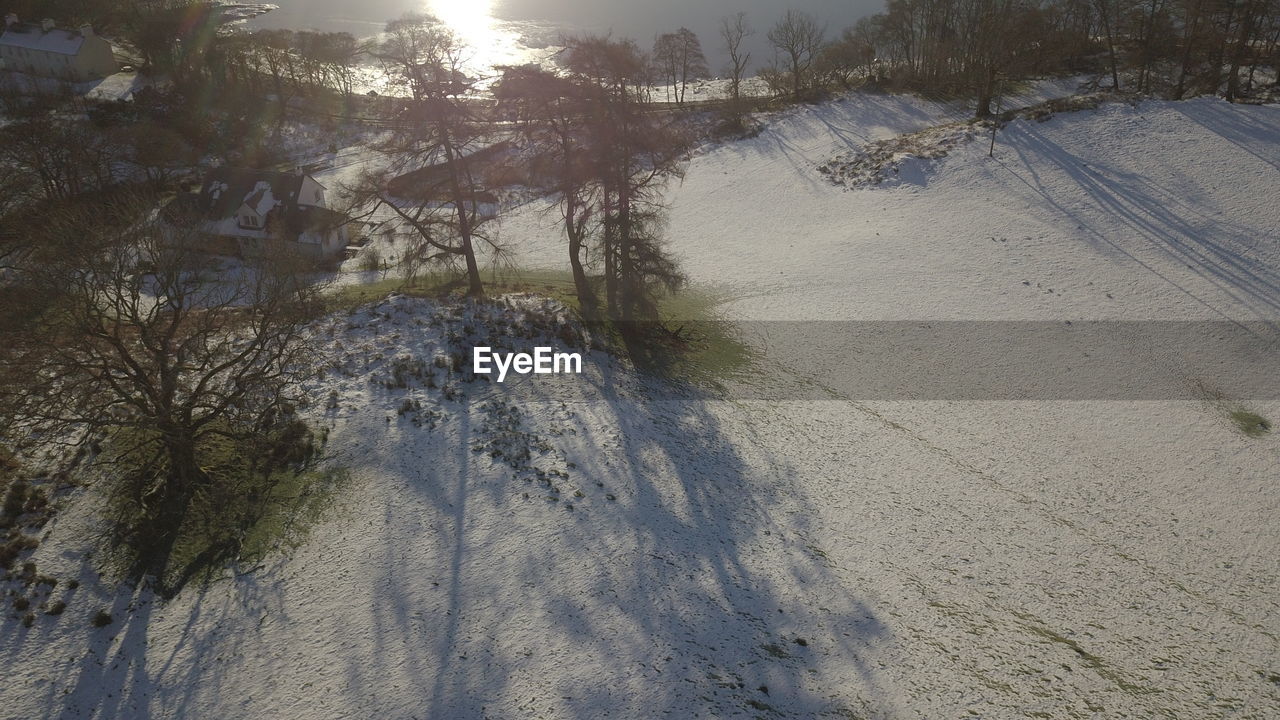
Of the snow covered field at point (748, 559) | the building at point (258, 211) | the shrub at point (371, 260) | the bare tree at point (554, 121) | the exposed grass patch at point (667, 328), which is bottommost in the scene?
the snow covered field at point (748, 559)

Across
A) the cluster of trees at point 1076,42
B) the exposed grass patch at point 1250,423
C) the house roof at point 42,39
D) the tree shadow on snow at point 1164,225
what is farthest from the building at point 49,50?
the exposed grass patch at point 1250,423

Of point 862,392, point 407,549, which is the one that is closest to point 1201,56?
point 862,392

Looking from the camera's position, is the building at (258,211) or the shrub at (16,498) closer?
the shrub at (16,498)

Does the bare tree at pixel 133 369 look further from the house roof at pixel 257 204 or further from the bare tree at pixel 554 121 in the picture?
the house roof at pixel 257 204

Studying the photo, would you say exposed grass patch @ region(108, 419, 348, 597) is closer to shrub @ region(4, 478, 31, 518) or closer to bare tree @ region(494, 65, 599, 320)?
shrub @ region(4, 478, 31, 518)

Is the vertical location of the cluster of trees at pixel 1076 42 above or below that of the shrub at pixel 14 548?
above

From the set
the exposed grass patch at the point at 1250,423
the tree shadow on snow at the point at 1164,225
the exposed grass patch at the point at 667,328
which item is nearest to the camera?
the exposed grass patch at the point at 1250,423

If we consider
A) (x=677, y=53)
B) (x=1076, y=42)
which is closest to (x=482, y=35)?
(x=677, y=53)
